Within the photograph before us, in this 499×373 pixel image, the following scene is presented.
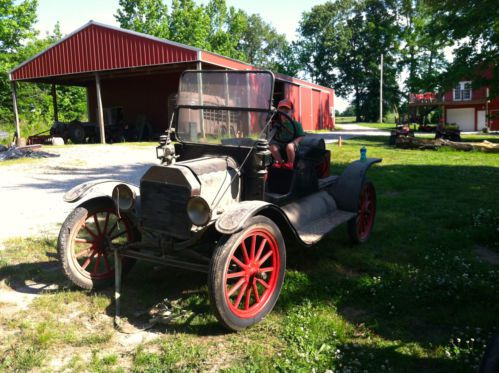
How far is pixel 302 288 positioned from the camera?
385 cm

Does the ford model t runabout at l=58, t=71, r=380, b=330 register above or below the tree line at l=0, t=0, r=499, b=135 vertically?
below

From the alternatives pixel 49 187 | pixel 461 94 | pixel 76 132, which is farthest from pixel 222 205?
pixel 461 94

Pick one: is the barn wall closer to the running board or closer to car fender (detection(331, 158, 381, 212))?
car fender (detection(331, 158, 381, 212))

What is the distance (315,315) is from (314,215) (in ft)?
4.57

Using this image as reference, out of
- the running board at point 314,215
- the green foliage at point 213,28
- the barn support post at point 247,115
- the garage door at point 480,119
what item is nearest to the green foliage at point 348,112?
the green foliage at point 213,28

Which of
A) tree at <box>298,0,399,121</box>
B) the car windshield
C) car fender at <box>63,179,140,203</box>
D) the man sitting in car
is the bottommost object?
car fender at <box>63,179,140,203</box>

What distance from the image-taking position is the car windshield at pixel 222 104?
4.04 meters

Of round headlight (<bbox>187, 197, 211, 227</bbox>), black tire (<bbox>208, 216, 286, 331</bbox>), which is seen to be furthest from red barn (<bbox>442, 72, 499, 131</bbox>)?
round headlight (<bbox>187, 197, 211, 227</bbox>)

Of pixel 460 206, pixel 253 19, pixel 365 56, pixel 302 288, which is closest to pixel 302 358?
pixel 302 288

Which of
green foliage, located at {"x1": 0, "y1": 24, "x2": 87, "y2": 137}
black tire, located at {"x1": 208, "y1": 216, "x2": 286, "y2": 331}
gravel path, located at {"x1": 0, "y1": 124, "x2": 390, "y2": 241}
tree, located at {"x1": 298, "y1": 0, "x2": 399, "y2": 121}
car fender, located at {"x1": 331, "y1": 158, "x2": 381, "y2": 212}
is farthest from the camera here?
tree, located at {"x1": 298, "y1": 0, "x2": 399, "y2": 121}

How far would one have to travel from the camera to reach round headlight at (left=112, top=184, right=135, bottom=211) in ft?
12.4

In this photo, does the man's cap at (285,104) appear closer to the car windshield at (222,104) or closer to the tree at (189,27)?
the car windshield at (222,104)

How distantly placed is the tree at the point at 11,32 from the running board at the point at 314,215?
90.2 ft

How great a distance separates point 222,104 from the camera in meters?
4.22
